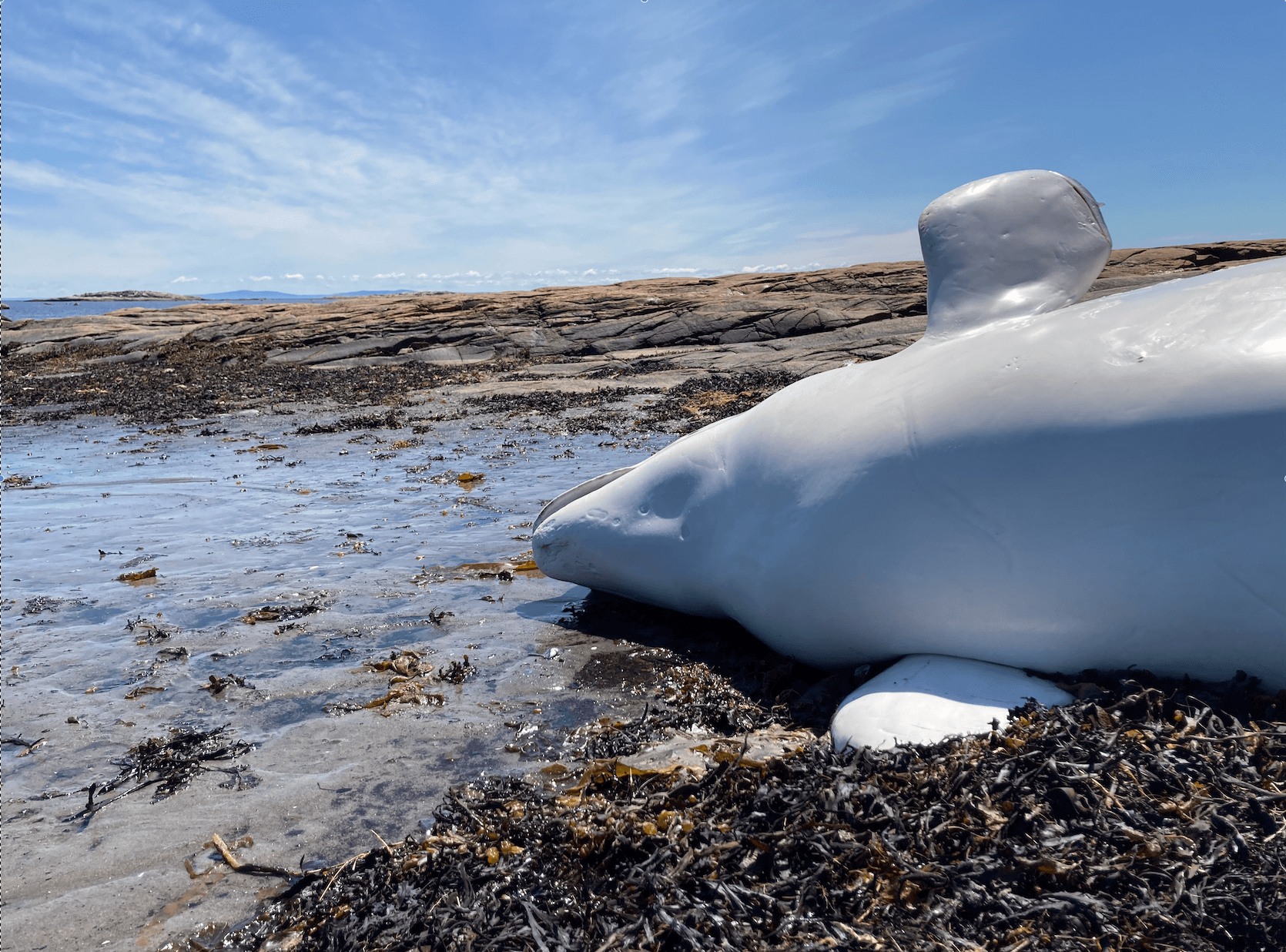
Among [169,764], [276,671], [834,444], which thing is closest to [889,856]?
[834,444]

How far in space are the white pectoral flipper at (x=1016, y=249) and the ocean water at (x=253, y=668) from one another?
2364mm

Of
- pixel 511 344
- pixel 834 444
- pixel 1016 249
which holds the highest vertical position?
pixel 1016 249

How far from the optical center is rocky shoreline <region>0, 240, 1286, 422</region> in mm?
17672

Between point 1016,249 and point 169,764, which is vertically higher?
point 1016,249

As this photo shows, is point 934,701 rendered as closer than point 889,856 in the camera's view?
No

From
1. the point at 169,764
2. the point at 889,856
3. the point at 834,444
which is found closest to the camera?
the point at 889,856

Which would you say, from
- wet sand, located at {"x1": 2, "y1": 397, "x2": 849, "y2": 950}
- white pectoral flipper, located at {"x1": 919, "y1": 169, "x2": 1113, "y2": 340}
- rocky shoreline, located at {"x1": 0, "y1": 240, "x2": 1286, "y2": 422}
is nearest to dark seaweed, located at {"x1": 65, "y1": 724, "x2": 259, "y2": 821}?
wet sand, located at {"x1": 2, "y1": 397, "x2": 849, "y2": 950}

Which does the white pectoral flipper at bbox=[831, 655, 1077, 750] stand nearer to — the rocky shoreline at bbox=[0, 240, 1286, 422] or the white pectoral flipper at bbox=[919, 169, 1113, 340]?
the white pectoral flipper at bbox=[919, 169, 1113, 340]

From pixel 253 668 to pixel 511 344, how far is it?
2185cm

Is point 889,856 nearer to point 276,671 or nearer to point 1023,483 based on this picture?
point 1023,483

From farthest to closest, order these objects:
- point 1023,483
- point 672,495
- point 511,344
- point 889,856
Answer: point 511,344
point 672,495
point 1023,483
point 889,856

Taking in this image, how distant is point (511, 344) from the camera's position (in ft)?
83.3

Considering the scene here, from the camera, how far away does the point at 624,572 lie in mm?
4414

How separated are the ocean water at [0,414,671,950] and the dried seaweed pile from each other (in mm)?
428
